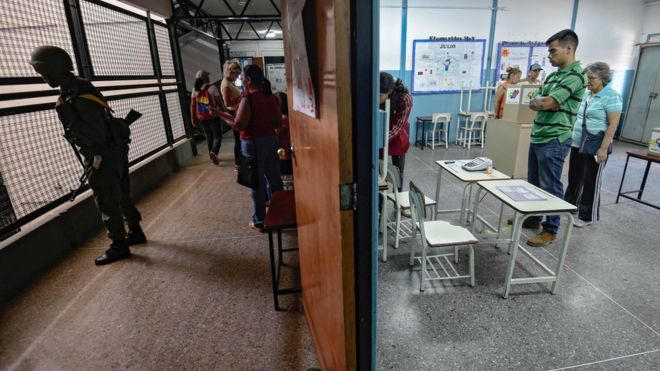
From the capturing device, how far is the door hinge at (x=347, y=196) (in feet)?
3.02

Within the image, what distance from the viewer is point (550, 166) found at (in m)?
2.69

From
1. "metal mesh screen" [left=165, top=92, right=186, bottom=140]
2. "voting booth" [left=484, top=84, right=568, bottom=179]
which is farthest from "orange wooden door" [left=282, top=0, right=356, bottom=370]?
"metal mesh screen" [left=165, top=92, right=186, bottom=140]

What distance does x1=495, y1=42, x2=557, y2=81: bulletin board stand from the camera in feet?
22.3

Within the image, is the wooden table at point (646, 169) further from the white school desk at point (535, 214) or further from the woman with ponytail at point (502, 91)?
the woman with ponytail at point (502, 91)

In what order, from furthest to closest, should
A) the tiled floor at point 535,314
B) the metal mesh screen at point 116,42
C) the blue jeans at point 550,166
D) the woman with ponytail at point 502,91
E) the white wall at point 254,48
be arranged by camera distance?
the white wall at point 254,48
the woman with ponytail at point 502,91
the metal mesh screen at point 116,42
the blue jeans at point 550,166
the tiled floor at point 535,314

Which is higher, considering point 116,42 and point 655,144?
point 116,42

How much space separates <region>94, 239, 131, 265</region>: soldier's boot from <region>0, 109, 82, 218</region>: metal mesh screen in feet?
2.03

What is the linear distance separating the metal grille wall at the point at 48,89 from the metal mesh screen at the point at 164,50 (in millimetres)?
466

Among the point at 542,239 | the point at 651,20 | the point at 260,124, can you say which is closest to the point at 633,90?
the point at 651,20

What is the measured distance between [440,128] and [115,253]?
6.35m

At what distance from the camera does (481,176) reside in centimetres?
259

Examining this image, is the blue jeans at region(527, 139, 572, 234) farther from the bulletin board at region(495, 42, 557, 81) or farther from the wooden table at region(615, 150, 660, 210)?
the bulletin board at region(495, 42, 557, 81)

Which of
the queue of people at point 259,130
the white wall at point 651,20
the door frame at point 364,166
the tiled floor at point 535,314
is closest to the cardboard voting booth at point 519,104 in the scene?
the tiled floor at point 535,314

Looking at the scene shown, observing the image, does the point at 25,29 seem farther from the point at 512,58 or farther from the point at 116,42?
the point at 512,58
